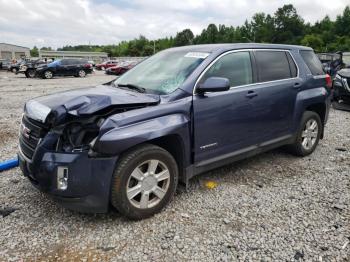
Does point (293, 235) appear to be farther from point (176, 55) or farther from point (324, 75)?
point (324, 75)

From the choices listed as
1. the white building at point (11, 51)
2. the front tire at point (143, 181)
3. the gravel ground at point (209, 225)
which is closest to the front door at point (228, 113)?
the front tire at point (143, 181)

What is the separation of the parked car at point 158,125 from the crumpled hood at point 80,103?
0.01 metres

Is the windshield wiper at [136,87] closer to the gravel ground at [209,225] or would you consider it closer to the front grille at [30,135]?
the front grille at [30,135]

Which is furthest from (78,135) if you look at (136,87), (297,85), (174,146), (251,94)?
(297,85)

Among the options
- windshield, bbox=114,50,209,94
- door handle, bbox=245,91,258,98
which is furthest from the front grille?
door handle, bbox=245,91,258,98

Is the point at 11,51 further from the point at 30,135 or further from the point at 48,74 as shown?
the point at 30,135

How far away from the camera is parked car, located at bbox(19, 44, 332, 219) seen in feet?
9.12

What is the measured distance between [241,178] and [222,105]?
122 cm

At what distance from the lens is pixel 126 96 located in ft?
10.6

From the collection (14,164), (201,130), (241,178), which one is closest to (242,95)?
(201,130)

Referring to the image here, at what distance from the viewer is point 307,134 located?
507 centimetres

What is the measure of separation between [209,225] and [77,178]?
138 cm

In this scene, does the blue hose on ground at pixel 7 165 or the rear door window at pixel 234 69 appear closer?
the rear door window at pixel 234 69

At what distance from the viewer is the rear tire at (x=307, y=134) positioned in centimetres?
490
